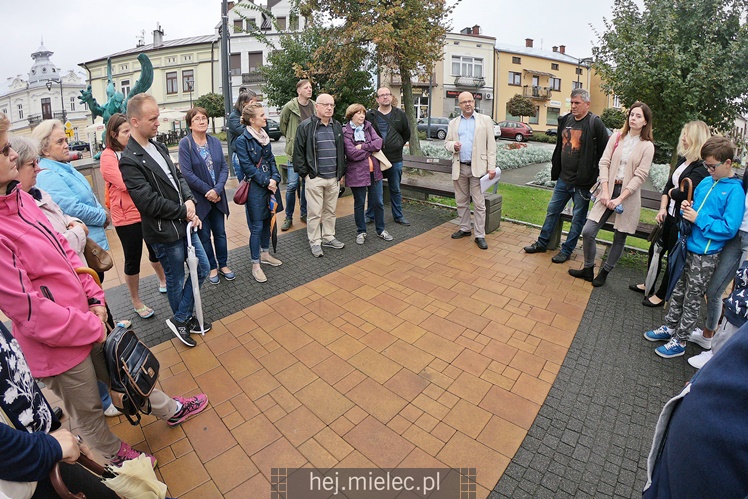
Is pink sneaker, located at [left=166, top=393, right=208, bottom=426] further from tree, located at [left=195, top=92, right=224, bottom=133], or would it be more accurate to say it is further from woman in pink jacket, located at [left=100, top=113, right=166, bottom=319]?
tree, located at [left=195, top=92, right=224, bottom=133]

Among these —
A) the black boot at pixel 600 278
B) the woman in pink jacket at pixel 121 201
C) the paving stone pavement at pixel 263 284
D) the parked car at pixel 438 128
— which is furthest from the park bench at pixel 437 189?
the parked car at pixel 438 128

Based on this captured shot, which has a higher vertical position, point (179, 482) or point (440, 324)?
point (440, 324)

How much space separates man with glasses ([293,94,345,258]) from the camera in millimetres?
5449

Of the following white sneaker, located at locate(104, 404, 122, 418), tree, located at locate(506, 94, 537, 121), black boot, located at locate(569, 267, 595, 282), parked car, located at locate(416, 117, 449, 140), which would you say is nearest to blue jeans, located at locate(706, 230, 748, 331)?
black boot, located at locate(569, 267, 595, 282)

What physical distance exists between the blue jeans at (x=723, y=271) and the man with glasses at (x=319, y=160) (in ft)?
13.6

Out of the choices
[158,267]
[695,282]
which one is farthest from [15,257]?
[695,282]

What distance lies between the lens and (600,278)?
4.83 metres

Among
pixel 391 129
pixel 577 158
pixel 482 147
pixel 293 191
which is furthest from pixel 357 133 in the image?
pixel 577 158

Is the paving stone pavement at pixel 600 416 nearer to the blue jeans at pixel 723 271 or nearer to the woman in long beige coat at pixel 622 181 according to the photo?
the blue jeans at pixel 723 271

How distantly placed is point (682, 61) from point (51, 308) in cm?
1080

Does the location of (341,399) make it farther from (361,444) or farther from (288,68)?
(288,68)

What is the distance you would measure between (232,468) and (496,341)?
2372mm

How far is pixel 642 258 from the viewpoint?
5.55 metres

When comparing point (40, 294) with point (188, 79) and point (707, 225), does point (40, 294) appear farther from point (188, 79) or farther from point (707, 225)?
point (188, 79)
